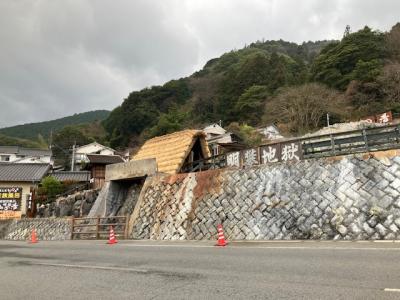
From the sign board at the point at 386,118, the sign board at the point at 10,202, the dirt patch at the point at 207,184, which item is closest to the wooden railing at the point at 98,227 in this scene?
the dirt patch at the point at 207,184

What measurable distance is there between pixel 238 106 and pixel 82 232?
40.2m

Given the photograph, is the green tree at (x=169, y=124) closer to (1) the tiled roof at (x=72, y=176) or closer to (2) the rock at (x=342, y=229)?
(1) the tiled roof at (x=72, y=176)

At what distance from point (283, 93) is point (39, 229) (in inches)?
1170

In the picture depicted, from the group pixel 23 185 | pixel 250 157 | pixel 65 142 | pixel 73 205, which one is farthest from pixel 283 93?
pixel 65 142

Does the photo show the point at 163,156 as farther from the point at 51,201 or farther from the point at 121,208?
the point at 51,201

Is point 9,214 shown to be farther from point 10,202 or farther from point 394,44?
point 394,44

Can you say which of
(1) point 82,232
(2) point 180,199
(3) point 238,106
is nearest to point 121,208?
(1) point 82,232

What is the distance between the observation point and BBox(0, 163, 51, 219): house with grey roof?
1145 inches

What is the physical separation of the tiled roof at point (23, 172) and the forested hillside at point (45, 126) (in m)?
67.1

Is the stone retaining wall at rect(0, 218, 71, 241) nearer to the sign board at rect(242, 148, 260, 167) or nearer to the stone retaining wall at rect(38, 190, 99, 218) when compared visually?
the stone retaining wall at rect(38, 190, 99, 218)

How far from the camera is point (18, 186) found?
31.8 metres

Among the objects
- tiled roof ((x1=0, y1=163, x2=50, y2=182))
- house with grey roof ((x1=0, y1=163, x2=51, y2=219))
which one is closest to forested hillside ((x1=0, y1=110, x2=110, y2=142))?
tiled roof ((x1=0, y1=163, x2=50, y2=182))

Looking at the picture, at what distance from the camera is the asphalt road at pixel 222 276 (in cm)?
548

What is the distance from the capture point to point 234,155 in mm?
18500
